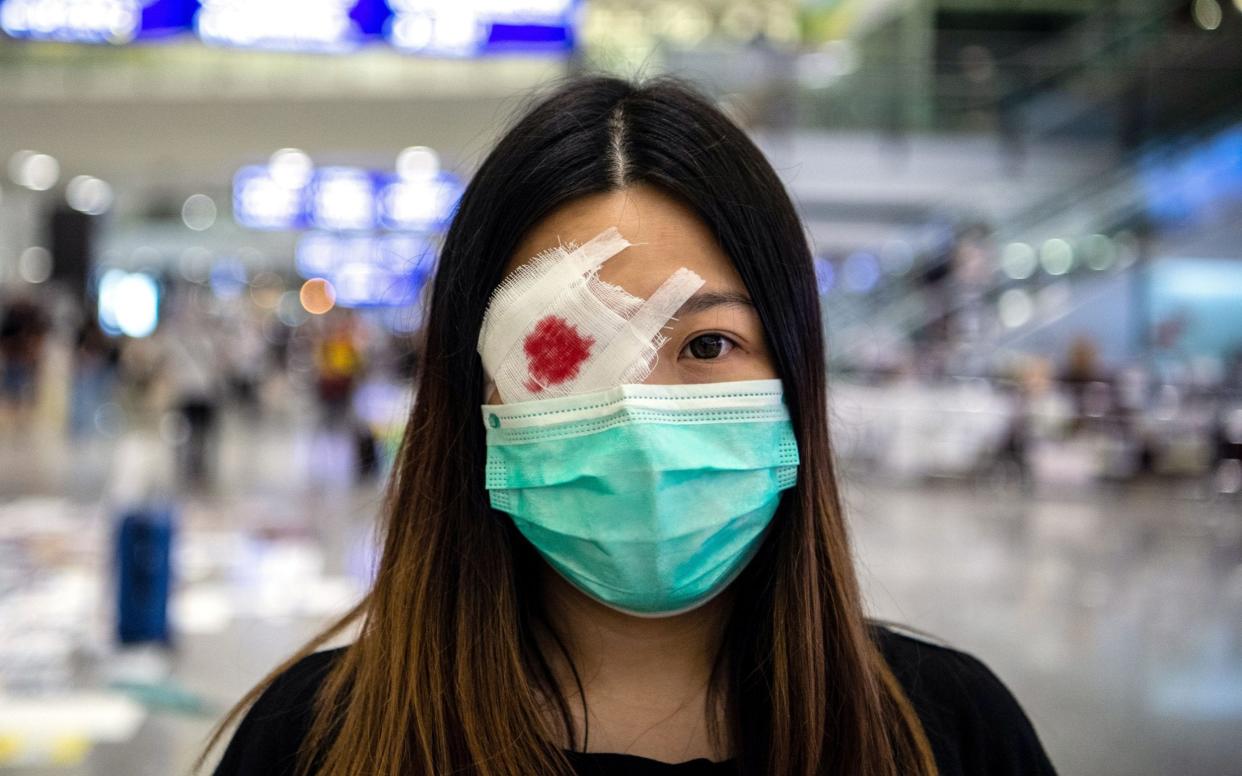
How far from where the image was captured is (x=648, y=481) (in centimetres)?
133

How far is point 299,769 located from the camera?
4.46ft

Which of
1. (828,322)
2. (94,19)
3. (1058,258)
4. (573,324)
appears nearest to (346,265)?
(94,19)

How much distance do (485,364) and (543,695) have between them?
395 millimetres

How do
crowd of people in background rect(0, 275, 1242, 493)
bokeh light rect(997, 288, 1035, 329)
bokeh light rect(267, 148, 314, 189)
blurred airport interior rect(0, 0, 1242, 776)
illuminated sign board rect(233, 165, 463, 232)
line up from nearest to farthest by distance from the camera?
1. blurred airport interior rect(0, 0, 1242, 776)
2. crowd of people in background rect(0, 275, 1242, 493)
3. bokeh light rect(267, 148, 314, 189)
4. illuminated sign board rect(233, 165, 463, 232)
5. bokeh light rect(997, 288, 1035, 329)

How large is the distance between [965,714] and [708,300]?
0.58 metres

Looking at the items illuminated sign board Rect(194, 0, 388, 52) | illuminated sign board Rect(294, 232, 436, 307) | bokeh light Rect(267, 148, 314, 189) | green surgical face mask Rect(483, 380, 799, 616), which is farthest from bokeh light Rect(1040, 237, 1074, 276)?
green surgical face mask Rect(483, 380, 799, 616)

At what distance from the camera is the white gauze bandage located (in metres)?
1.32

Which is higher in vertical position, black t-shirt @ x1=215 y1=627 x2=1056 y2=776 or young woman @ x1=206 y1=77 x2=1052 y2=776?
young woman @ x1=206 y1=77 x2=1052 y2=776

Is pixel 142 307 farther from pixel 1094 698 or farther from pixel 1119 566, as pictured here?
pixel 1094 698

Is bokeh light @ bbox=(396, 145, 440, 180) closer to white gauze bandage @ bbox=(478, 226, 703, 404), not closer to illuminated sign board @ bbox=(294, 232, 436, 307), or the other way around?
illuminated sign board @ bbox=(294, 232, 436, 307)

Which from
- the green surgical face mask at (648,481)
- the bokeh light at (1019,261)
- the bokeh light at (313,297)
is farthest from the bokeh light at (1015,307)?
the bokeh light at (313,297)

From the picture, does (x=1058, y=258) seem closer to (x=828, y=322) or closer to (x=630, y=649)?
(x=828, y=322)

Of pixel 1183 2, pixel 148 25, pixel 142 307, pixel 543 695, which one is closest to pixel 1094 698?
pixel 543 695

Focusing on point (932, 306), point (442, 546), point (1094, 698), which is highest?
point (932, 306)
